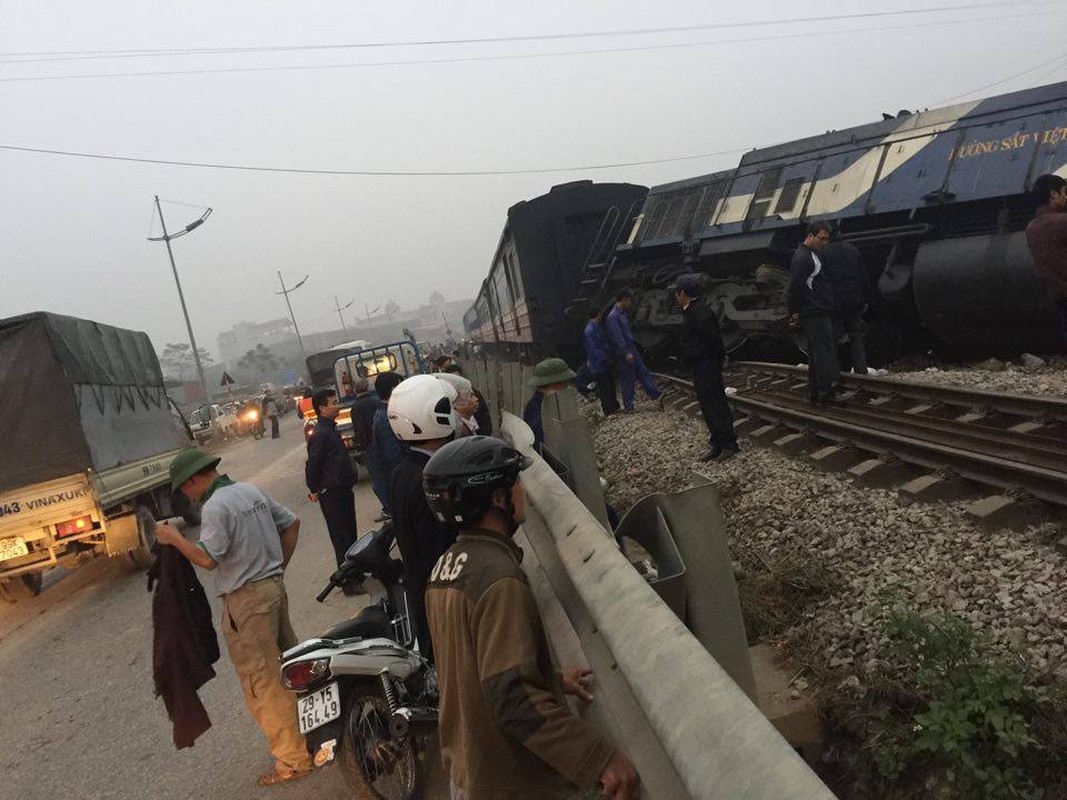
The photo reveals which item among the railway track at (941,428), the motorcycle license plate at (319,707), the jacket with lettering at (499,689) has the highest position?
the jacket with lettering at (499,689)

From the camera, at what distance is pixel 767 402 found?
8305 mm

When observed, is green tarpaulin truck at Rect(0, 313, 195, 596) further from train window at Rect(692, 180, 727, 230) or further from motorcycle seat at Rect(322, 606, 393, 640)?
train window at Rect(692, 180, 727, 230)

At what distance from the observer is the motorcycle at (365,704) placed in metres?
3.22

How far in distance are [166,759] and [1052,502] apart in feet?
17.2

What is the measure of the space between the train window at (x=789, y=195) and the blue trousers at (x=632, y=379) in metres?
3.58

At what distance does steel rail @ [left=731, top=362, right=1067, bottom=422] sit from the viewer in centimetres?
554

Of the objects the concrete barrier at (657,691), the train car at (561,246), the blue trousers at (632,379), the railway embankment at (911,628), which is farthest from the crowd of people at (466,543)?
the train car at (561,246)

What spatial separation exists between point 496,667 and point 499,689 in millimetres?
49

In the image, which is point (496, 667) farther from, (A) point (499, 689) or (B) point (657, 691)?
(B) point (657, 691)

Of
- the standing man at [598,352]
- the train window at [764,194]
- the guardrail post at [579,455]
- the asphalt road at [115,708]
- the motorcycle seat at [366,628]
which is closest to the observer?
the guardrail post at [579,455]

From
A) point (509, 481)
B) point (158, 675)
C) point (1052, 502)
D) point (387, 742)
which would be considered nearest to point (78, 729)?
point (158, 675)

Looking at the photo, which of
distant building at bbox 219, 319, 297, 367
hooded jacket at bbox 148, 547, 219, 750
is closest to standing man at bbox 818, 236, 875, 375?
hooded jacket at bbox 148, 547, 219, 750

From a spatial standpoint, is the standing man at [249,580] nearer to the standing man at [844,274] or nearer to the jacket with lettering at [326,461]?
the jacket with lettering at [326,461]

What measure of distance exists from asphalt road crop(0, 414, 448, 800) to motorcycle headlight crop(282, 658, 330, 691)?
867 mm
